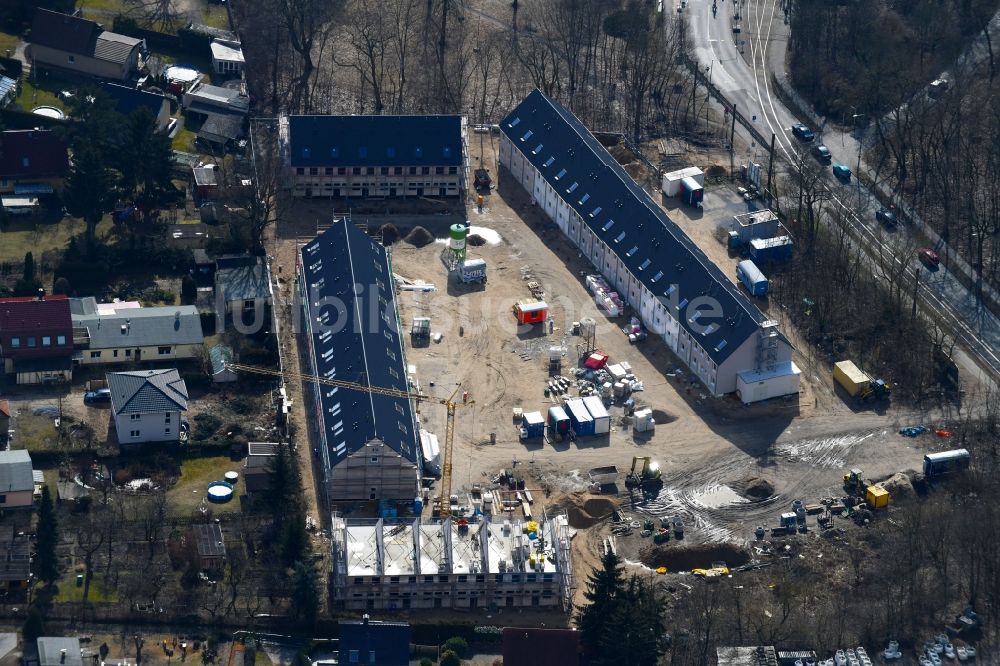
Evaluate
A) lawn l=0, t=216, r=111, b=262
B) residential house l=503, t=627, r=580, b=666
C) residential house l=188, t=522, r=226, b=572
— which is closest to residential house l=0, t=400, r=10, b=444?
residential house l=188, t=522, r=226, b=572

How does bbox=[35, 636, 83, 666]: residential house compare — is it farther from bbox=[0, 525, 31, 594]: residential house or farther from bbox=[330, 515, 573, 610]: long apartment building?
bbox=[330, 515, 573, 610]: long apartment building

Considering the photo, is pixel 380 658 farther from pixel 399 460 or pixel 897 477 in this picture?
pixel 897 477

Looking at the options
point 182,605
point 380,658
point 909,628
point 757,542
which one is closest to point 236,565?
point 182,605

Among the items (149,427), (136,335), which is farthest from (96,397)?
(136,335)

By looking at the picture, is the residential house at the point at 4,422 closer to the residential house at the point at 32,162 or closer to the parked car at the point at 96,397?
the parked car at the point at 96,397

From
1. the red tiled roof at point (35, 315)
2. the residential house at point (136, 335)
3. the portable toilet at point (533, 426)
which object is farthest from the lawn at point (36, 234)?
the portable toilet at point (533, 426)

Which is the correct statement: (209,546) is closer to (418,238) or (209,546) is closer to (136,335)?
(136,335)
